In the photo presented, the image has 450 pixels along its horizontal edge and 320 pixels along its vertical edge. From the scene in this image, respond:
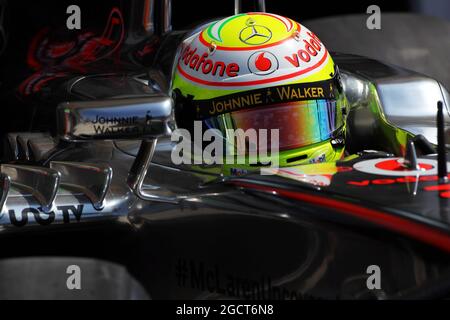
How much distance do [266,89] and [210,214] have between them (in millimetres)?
454

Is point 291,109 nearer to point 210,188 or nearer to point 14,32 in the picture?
point 210,188

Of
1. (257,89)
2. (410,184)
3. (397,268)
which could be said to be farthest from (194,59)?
(397,268)

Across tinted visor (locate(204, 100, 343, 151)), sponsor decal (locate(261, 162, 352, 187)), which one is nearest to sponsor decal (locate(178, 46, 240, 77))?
tinted visor (locate(204, 100, 343, 151))

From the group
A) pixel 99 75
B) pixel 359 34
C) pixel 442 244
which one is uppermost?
pixel 442 244

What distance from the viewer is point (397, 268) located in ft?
5.56

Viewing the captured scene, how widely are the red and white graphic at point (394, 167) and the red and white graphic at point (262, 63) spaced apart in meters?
0.37

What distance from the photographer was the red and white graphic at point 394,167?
2.01 m

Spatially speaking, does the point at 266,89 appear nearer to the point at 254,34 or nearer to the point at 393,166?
the point at 254,34

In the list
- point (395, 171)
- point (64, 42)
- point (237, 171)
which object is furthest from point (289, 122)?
point (64, 42)

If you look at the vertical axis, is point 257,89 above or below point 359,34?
above

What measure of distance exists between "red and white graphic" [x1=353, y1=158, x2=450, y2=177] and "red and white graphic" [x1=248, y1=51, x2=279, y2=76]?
1.21ft

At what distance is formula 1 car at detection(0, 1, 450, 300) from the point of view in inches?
68.7

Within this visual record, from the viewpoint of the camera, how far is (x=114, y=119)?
76.0 inches

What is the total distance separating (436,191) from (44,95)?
137cm
